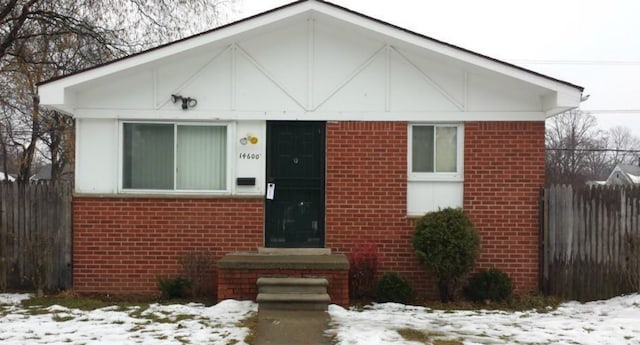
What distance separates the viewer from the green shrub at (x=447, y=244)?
865cm

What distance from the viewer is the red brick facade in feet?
30.8

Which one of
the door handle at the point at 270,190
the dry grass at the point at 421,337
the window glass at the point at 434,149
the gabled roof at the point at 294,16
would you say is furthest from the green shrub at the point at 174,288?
the window glass at the point at 434,149

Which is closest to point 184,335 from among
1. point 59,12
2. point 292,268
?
point 292,268

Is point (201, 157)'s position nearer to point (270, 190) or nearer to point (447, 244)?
point (270, 190)

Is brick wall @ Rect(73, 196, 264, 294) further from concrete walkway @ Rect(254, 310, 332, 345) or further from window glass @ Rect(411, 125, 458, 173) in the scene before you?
window glass @ Rect(411, 125, 458, 173)

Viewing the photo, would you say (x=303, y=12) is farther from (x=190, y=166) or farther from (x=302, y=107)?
(x=190, y=166)

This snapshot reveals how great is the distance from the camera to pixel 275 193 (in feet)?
31.3

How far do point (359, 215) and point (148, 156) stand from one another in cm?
365

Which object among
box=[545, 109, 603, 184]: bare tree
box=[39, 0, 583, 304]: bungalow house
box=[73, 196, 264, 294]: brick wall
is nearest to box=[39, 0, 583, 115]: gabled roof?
box=[39, 0, 583, 304]: bungalow house

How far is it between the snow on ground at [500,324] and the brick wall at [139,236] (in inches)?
102

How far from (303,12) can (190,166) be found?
3.13 metres

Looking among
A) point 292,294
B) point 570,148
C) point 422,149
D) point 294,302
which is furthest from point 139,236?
point 570,148

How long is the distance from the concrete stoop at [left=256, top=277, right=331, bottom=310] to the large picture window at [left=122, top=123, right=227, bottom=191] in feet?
6.97

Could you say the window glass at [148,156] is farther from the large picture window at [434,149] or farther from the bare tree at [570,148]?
the bare tree at [570,148]
